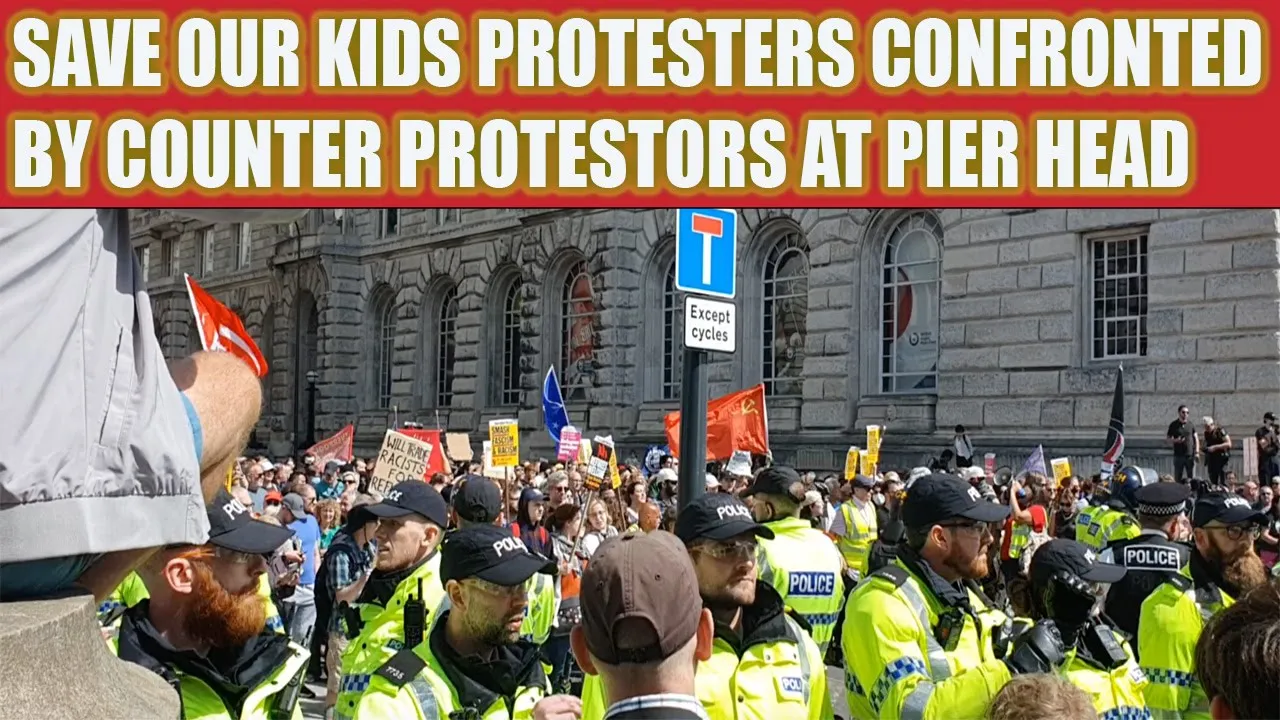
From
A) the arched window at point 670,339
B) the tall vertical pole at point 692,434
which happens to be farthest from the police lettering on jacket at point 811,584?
the arched window at point 670,339

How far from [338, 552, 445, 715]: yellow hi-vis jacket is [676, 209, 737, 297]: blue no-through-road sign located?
6.44 ft

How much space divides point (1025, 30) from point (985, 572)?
185 inches

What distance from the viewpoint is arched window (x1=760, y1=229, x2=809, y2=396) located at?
29.1m

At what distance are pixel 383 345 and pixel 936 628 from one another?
40.3m

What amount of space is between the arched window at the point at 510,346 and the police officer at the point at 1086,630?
32.9 m

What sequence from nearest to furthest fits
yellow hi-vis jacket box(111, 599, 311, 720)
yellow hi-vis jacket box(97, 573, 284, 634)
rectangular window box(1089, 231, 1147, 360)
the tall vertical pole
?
yellow hi-vis jacket box(111, 599, 311, 720), yellow hi-vis jacket box(97, 573, 284, 634), the tall vertical pole, rectangular window box(1089, 231, 1147, 360)

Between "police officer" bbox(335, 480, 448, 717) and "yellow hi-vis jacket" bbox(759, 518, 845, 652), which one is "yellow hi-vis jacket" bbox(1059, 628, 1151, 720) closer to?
"police officer" bbox(335, 480, 448, 717)

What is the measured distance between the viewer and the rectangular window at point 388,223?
141ft

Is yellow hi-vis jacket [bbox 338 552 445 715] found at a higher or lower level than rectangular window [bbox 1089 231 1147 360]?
lower

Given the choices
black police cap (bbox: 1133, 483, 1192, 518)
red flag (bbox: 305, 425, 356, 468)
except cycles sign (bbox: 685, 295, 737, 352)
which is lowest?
red flag (bbox: 305, 425, 356, 468)

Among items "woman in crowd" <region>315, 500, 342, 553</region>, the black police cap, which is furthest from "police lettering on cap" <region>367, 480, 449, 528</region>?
"woman in crowd" <region>315, 500, 342, 553</region>

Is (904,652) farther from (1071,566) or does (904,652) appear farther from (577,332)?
(577,332)

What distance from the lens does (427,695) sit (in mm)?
4027

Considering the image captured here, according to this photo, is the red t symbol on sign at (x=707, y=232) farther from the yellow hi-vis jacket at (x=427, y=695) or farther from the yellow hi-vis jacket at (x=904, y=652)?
the yellow hi-vis jacket at (x=427, y=695)
